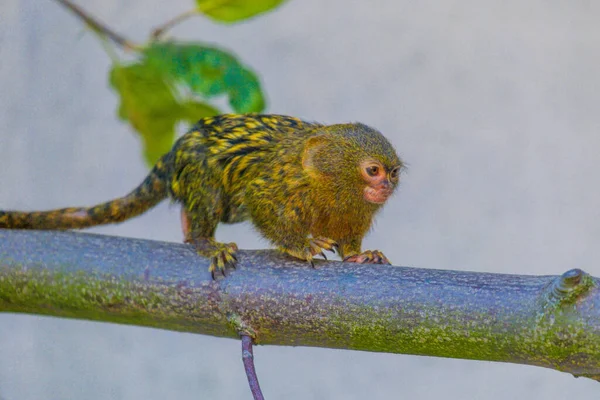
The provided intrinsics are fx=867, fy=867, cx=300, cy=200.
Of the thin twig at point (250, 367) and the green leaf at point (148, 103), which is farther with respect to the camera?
the green leaf at point (148, 103)

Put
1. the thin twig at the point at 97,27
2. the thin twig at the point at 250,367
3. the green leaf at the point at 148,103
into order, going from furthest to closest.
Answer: the green leaf at the point at 148,103
the thin twig at the point at 97,27
the thin twig at the point at 250,367

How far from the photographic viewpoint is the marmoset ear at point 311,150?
5.83ft

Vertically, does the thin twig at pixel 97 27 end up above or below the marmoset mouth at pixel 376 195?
above

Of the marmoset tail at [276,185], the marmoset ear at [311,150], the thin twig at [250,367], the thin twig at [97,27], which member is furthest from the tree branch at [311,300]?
the thin twig at [97,27]

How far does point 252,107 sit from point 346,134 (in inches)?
7.9

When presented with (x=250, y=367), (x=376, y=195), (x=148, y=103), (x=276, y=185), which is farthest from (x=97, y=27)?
(x=250, y=367)

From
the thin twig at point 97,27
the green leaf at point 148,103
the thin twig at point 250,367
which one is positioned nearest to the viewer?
the thin twig at point 250,367

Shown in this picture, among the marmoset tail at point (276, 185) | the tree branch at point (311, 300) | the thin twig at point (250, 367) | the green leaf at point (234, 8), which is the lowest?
the thin twig at point (250, 367)

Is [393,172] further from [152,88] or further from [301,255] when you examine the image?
[152,88]

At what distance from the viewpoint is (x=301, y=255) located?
63.0 inches

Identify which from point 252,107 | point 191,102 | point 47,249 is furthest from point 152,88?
point 47,249

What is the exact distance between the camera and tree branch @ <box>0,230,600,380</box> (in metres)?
1.21

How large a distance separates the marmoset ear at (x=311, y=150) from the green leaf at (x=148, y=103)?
0.66ft

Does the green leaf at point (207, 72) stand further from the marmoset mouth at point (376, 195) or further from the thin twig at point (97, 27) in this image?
the marmoset mouth at point (376, 195)
